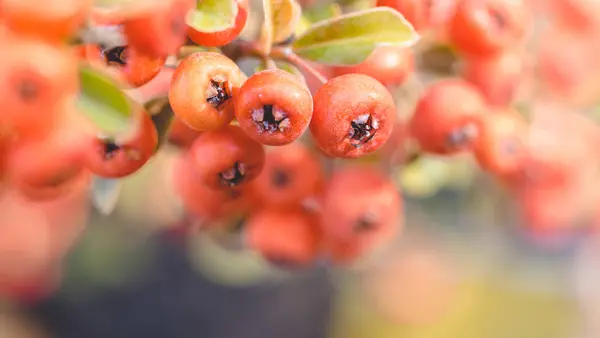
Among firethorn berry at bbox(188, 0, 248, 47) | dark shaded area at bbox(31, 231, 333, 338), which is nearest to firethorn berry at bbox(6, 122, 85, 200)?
firethorn berry at bbox(188, 0, 248, 47)

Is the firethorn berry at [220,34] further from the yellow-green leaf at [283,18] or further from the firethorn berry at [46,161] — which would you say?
the firethorn berry at [46,161]

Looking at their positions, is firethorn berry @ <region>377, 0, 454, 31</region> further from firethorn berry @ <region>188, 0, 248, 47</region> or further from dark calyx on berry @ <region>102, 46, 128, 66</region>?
dark calyx on berry @ <region>102, 46, 128, 66</region>

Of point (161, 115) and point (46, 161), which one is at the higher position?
point (161, 115)

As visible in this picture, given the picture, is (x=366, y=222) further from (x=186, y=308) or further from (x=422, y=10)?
(x=186, y=308)

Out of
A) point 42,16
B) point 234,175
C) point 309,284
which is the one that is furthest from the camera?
point 309,284

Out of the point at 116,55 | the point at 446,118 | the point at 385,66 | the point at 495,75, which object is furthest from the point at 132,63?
the point at 495,75

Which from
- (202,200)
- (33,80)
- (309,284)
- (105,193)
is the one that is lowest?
(33,80)

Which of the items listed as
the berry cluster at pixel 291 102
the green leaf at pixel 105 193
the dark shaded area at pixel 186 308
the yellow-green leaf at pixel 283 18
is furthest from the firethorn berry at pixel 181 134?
the dark shaded area at pixel 186 308
